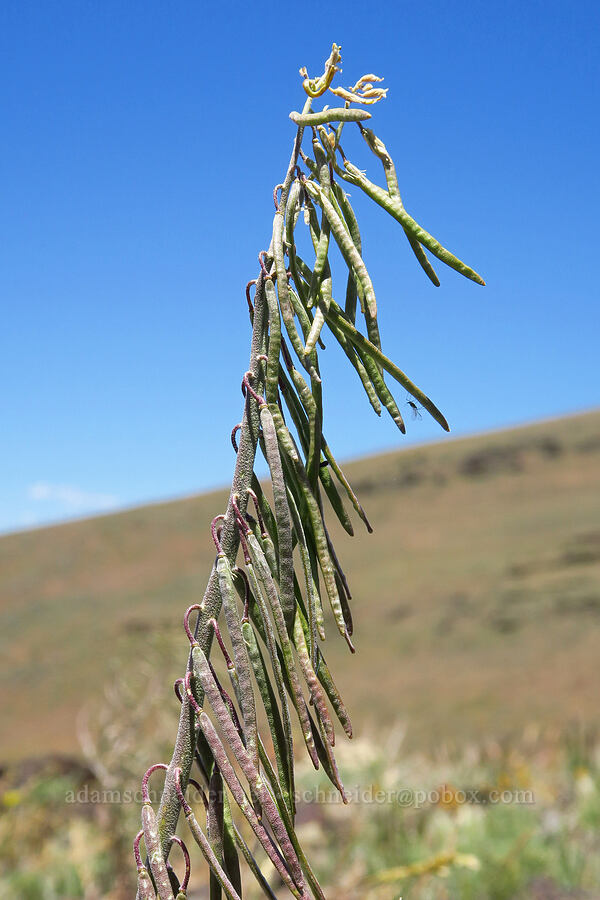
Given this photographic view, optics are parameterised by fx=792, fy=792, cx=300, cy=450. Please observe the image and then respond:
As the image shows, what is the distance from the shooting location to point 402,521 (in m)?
15.6

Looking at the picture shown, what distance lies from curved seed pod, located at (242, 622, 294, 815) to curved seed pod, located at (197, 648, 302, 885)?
0.03 metres

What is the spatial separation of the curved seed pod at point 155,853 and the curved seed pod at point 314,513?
0.66 feet

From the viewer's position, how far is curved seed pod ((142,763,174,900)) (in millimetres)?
640

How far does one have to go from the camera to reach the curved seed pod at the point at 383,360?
2.21 feet

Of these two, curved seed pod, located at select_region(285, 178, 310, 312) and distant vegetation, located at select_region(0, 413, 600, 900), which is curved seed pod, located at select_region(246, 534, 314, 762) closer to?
curved seed pod, located at select_region(285, 178, 310, 312)

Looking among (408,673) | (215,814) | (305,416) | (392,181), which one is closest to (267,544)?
(305,416)

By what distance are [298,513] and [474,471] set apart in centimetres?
1593

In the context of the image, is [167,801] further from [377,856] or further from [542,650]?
[542,650]

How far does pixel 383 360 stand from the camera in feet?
2.26

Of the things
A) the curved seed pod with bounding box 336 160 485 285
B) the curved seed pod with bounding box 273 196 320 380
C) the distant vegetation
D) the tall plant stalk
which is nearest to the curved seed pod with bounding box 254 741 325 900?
the tall plant stalk

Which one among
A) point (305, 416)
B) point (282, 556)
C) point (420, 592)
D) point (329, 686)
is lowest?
point (420, 592)

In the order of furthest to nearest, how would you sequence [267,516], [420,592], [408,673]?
1. [420,592]
2. [408,673]
3. [267,516]

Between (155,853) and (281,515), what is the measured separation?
11.6 inches

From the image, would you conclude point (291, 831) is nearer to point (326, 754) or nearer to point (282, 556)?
point (326, 754)
